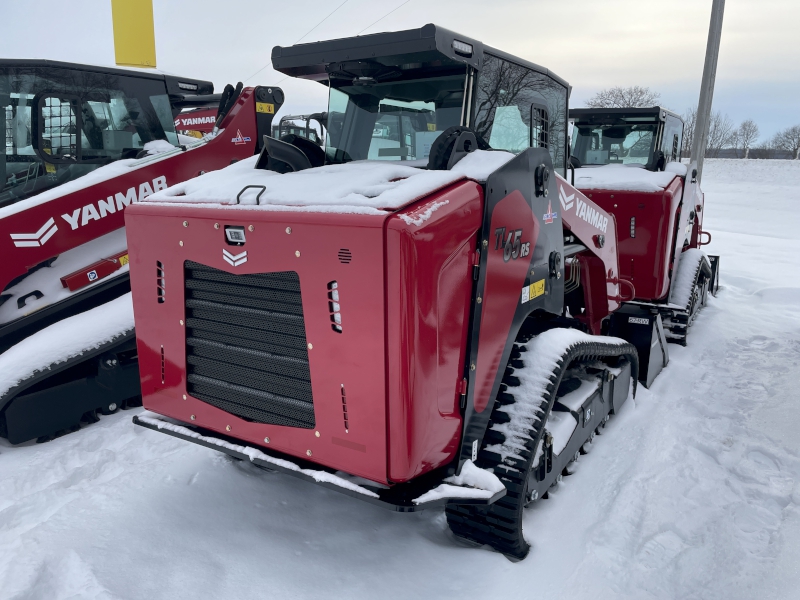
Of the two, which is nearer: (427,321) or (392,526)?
(427,321)

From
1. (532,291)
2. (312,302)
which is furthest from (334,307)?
(532,291)

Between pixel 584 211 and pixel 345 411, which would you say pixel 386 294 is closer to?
pixel 345 411

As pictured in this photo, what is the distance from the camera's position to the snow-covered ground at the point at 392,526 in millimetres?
2650

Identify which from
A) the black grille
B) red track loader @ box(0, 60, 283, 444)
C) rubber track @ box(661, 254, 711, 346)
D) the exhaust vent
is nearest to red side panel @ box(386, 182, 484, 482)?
the exhaust vent

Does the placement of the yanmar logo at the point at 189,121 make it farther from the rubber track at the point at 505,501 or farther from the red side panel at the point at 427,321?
the red side panel at the point at 427,321

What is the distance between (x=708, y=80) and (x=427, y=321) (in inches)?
415

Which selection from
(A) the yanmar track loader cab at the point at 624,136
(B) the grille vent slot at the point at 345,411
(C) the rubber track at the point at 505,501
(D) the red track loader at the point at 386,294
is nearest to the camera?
(D) the red track loader at the point at 386,294

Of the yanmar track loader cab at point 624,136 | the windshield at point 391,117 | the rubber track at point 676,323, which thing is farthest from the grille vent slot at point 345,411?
the yanmar track loader cab at point 624,136

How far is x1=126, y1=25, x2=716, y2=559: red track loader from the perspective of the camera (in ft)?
7.68

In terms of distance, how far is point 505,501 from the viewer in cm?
275

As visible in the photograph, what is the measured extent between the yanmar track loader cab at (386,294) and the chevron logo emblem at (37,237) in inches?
85.4

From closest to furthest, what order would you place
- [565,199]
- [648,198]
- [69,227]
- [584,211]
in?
[565,199] → [584,211] → [69,227] → [648,198]

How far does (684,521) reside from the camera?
3.18 meters

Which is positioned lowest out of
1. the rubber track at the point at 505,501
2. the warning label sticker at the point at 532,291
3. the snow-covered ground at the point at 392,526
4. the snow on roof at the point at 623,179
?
the snow-covered ground at the point at 392,526
